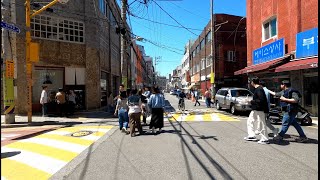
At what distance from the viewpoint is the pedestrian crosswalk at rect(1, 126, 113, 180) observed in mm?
6004

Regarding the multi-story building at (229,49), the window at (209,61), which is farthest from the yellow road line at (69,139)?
the window at (209,61)

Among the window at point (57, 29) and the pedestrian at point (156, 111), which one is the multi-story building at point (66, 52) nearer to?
the window at point (57, 29)

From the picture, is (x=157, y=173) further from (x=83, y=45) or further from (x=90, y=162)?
(x=83, y=45)

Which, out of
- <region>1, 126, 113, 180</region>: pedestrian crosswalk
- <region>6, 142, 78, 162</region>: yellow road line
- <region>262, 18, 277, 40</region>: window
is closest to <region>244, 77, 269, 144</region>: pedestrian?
<region>1, 126, 113, 180</region>: pedestrian crosswalk

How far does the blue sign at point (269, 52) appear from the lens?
1878 centimetres

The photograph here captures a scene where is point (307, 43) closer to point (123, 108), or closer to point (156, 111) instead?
point (156, 111)

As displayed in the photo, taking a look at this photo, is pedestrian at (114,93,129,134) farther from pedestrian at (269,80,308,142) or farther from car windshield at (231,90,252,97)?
car windshield at (231,90,252,97)

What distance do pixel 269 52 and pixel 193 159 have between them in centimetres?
1586

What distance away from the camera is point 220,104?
853 inches

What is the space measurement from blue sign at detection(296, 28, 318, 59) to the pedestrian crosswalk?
11.0m

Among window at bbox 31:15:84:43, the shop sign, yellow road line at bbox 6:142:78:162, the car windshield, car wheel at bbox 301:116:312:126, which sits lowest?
yellow road line at bbox 6:142:78:162

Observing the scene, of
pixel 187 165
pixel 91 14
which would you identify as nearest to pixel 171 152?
pixel 187 165

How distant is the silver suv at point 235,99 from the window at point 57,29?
10.3 m

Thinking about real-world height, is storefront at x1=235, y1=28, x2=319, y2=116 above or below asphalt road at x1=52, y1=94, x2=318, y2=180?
above
